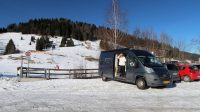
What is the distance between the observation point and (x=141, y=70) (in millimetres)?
17406

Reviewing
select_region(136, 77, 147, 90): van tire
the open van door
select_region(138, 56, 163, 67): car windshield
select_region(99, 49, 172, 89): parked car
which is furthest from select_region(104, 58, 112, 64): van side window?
select_region(136, 77, 147, 90): van tire

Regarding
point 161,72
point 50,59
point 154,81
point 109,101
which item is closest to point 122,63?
→ point 161,72

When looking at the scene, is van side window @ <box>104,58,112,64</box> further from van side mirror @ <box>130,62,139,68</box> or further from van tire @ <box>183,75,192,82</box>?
van tire @ <box>183,75,192,82</box>

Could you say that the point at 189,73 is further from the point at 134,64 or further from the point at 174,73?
the point at 134,64

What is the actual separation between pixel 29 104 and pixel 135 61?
8.20m

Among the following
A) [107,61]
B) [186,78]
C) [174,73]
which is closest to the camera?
[107,61]

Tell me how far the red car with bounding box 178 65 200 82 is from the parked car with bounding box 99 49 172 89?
19.1ft

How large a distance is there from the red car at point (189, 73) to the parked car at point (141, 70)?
19.1ft

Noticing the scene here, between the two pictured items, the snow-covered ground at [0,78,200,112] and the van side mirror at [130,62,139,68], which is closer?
the snow-covered ground at [0,78,200,112]

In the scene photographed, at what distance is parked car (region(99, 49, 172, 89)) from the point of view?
16984mm

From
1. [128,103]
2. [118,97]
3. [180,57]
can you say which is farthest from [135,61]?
[180,57]

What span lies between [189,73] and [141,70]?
285 inches

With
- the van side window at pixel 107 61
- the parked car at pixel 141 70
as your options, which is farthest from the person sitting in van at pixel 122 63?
the van side window at pixel 107 61

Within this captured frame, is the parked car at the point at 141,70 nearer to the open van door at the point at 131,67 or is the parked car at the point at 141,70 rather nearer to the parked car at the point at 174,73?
the open van door at the point at 131,67
